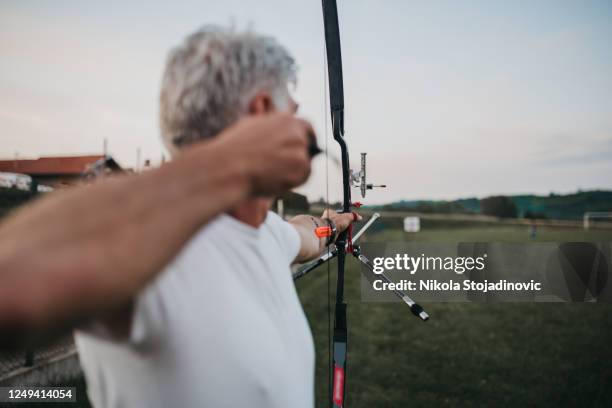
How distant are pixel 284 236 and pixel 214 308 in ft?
1.70

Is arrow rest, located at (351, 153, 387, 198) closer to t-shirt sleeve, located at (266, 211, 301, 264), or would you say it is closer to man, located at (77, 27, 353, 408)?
t-shirt sleeve, located at (266, 211, 301, 264)

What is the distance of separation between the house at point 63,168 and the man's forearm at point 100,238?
34cm

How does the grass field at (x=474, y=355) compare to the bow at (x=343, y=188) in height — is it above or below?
below

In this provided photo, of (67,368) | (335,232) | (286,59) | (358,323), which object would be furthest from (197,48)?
(358,323)

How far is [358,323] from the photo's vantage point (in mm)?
6445

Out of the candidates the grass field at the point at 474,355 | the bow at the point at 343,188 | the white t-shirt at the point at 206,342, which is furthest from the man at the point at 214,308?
the grass field at the point at 474,355

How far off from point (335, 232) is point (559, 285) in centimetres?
689

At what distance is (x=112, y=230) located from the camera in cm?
37

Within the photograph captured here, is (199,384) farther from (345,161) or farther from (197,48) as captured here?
(345,161)

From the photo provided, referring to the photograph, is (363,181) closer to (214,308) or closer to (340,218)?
(340,218)

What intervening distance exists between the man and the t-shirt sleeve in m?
0.24

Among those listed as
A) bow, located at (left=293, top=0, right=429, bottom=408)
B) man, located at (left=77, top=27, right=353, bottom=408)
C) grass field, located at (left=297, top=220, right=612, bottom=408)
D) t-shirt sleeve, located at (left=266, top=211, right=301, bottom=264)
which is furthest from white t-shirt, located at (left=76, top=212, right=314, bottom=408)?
grass field, located at (left=297, top=220, right=612, bottom=408)

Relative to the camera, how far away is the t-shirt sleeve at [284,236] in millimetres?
1076

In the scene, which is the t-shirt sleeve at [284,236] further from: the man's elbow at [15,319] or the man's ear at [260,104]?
the man's elbow at [15,319]
